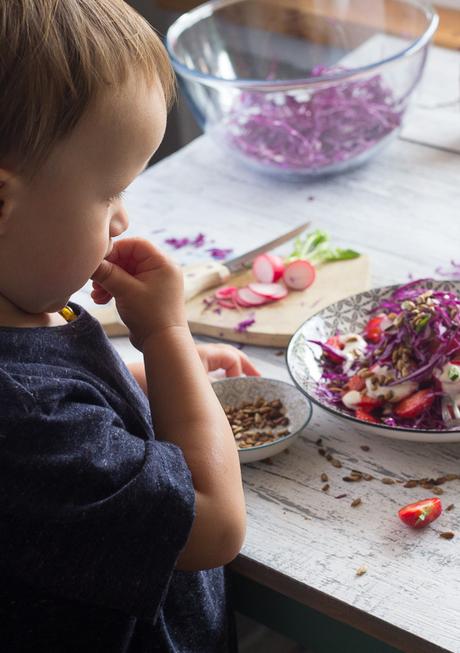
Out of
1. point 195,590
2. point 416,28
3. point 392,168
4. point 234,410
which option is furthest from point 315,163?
point 195,590

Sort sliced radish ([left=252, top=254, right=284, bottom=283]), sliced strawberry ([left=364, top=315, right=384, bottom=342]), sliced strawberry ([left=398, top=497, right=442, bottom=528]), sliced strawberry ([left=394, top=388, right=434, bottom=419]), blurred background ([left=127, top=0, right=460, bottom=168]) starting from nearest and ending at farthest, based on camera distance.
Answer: sliced strawberry ([left=398, top=497, right=442, bottom=528]) < sliced strawberry ([left=394, top=388, right=434, bottom=419]) < sliced strawberry ([left=364, top=315, right=384, bottom=342]) < sliced radish ([left=252, top=254, right=284, bottom=283]) < blurred background ([left=127, top=0, right=460, bottom=168])

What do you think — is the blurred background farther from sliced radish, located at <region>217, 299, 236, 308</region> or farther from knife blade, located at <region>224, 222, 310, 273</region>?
sliced radish, located at <region>217, 299, 236, 308</region>

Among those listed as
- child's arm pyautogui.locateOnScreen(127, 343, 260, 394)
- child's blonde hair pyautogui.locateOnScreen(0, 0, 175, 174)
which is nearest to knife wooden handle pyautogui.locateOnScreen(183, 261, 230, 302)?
child's arm pyautogui.locateOnScreen(127, 343, 260, 394)

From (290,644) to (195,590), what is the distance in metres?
0.36

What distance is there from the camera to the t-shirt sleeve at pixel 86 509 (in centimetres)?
89

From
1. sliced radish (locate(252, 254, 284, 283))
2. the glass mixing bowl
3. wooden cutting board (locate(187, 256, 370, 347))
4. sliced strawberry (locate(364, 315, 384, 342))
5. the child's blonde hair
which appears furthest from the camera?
the glass mixing bowl

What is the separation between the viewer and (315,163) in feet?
5.90

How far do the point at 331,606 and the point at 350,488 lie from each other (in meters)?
0.16

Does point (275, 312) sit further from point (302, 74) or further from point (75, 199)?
point (302, 74)

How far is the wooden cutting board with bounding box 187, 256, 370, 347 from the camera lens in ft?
4.72

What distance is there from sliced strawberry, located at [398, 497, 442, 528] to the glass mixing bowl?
84 cm

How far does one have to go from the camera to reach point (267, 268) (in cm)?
154

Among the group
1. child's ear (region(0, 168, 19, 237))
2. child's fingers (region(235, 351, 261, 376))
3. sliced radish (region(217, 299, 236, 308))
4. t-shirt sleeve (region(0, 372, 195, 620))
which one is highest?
child's ear (region(0, 168, 19, 237))

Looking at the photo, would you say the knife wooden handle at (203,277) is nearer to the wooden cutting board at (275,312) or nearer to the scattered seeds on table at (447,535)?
the wooden cutting board at (275,312)
